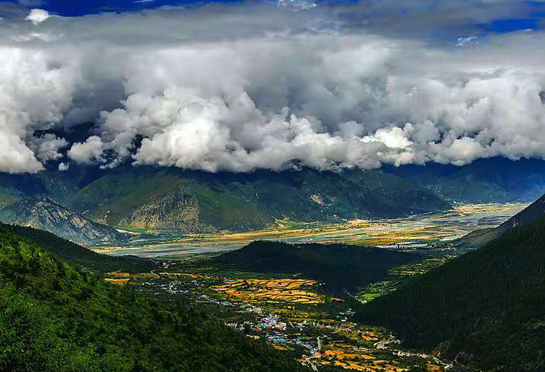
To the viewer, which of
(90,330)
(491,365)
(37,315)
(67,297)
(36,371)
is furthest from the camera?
(491,365)

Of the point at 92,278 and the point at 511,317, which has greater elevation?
the point at 92,278

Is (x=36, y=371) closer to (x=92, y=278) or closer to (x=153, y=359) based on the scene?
(x=153, y=359)

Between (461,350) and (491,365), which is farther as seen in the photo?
(461,350)

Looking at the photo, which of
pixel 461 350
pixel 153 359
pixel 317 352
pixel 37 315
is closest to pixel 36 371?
pixel 37 315

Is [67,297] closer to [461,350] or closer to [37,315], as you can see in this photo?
[37,315]

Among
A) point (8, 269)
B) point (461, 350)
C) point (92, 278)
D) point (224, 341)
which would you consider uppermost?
point (8, 269)

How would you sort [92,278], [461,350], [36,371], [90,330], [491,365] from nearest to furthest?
[36,371]
[90,330]
[92,278]
[491,365]
[461,350]
